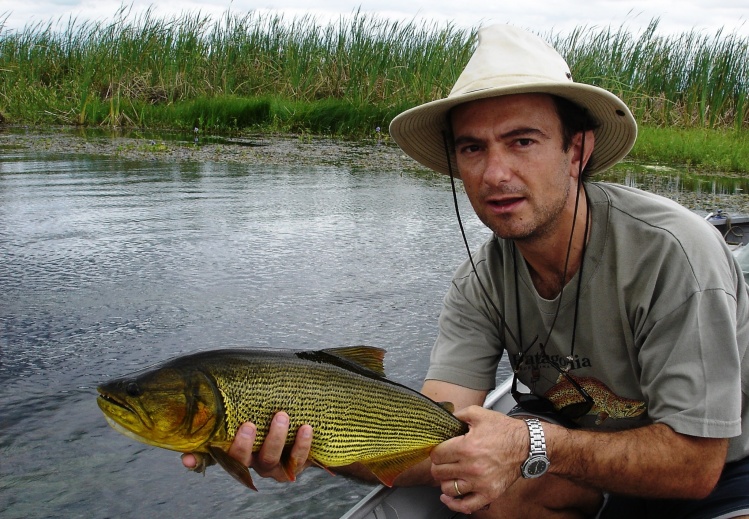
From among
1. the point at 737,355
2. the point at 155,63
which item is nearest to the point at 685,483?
the point at 737,355

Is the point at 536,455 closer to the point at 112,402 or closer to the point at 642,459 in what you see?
the point at 642,459

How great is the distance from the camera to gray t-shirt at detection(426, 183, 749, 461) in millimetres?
2137

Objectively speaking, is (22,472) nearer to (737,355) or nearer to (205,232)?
(737,355)

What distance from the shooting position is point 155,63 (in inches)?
646

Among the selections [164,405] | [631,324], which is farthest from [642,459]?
[164,405]

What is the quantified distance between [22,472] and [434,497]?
1.65 metres

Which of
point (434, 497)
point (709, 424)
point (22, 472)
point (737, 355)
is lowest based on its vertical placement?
point (22, 472)

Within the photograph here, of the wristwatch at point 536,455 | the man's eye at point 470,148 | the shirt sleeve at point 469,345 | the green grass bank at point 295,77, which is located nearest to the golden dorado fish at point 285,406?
the wristwatch at point 536,455

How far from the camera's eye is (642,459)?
2.17 metres

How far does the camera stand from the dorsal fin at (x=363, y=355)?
2.18m

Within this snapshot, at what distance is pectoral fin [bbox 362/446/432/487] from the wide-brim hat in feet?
3.46

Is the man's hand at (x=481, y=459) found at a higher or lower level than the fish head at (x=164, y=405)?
lower

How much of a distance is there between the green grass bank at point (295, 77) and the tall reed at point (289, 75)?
0.03m

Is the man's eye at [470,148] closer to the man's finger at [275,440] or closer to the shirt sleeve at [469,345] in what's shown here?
the shirt sleeve at [469,345]
